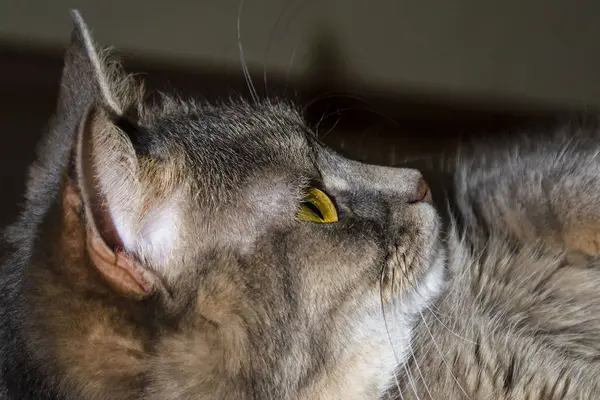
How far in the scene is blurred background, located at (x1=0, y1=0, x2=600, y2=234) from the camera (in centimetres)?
183

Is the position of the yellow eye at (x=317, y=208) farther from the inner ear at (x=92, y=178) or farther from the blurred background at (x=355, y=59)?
the blurred background at (x=355, y=59)

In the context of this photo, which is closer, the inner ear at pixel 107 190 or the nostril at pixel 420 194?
the inner ear at pixel 107 190

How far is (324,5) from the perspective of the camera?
2.19 m

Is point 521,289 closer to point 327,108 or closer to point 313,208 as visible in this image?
point 313,208

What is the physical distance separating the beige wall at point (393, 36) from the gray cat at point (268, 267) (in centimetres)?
100

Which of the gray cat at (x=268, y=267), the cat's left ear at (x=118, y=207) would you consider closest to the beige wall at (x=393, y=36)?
the gray cat at (x=268, y=267)

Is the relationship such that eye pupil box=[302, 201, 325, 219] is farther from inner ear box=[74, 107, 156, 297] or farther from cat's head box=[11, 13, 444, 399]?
inner ear box=[74, 107, 156, 297]

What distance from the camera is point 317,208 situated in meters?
0.92

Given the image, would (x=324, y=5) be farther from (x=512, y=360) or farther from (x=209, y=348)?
(x=209, y=348)

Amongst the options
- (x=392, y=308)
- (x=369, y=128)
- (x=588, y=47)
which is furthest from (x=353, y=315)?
(x=588, y=47)

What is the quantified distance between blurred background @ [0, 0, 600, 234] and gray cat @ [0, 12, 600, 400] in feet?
2.26

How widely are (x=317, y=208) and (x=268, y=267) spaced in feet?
0.40

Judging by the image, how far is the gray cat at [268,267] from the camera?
721 millimetres

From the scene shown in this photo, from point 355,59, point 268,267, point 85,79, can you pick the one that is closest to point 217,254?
point 268,267
